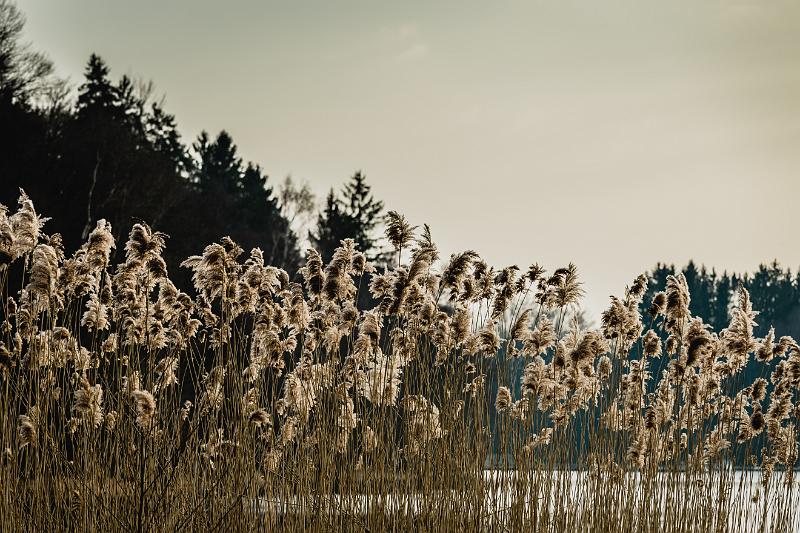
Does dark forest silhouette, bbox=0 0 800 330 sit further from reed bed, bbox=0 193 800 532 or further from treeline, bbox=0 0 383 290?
reed bed, bbox=0 193 800 532

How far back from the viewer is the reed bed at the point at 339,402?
178 inches

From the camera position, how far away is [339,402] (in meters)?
5.27

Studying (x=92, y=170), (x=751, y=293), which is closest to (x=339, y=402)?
(x=92, y=170)

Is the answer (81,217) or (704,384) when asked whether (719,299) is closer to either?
(81,217)

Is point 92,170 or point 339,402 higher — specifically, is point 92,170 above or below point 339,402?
above

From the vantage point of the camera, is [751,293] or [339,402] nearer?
[339,402]

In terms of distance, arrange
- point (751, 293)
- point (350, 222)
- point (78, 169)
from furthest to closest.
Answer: point (751, 293)
point (350, 222)
point (78, 169)

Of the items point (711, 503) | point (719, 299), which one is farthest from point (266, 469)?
point (719, 299)

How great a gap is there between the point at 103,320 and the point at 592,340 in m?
2.84

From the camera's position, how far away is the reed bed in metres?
4.53

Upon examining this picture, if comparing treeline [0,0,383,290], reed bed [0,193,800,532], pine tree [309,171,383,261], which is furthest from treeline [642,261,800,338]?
reed bed [0,193,800,532]

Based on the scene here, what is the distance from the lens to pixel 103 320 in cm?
522

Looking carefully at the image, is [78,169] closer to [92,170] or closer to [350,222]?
[92,170]

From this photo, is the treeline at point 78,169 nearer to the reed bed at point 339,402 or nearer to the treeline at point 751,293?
the reed bed at point 339,402
